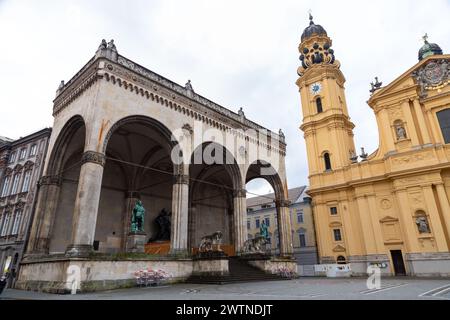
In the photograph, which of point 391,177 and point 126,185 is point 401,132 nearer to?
point 391,177

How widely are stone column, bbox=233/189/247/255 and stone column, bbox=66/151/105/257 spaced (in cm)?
1012

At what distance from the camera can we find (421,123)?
2522cm

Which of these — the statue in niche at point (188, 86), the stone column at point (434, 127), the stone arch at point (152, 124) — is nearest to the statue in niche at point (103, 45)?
the stone arch at point (152, 124)

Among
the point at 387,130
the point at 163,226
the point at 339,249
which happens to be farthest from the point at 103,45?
the point at 339,249

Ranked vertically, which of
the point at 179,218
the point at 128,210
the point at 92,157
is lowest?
the point at 179,218

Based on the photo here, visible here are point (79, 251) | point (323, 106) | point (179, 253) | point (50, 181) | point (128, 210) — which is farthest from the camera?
point (323, 106)

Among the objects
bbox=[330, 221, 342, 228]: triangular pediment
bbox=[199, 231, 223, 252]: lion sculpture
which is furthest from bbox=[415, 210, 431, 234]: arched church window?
bbox=[199, 231, 223, 252]: lion sculpture

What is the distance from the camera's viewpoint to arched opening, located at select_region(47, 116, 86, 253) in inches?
691

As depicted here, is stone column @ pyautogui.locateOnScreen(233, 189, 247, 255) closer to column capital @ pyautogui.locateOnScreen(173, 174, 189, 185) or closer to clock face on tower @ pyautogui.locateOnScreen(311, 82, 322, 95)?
column capital @ pyautogui.locateOnScreen(173, 174, 189, 185)

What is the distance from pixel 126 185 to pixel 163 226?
4616mm

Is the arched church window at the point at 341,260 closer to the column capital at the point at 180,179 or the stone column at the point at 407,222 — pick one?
the stone column at the point at 407,222

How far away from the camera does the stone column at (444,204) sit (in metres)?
22.2

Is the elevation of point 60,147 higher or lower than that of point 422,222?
higher

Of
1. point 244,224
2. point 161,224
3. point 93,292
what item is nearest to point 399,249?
point 244,224
